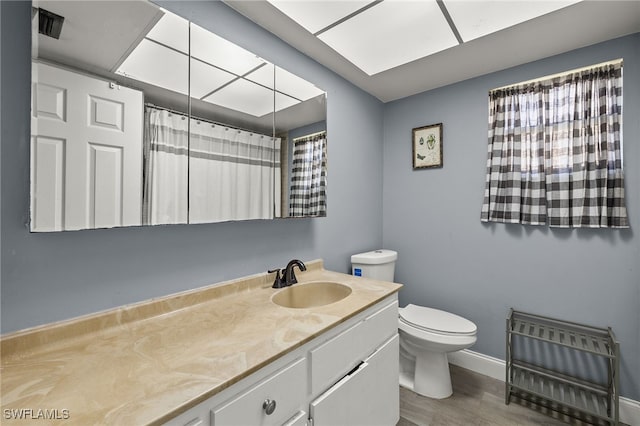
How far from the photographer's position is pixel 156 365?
76 cm

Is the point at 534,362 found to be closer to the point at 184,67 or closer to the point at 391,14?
the point at 391,14

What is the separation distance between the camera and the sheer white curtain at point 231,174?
→ 1218 millimetres

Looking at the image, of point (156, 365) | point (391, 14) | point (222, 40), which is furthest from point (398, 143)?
point (156, 365)

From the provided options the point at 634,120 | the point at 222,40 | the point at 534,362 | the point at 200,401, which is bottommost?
the point at 534,362

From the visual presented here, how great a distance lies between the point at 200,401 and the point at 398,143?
99.5 inches

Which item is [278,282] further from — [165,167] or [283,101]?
[283,101]

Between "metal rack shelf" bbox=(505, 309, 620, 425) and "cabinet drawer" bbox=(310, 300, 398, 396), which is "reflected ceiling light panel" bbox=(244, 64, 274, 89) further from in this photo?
"metal rack shelf" bbox=(505, 309, 620, 425)

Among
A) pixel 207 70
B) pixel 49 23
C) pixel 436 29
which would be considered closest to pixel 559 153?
pixel 436 29

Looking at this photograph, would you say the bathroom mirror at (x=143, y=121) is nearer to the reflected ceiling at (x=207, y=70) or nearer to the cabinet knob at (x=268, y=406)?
the reflected ceiling at (x=207, y=70)

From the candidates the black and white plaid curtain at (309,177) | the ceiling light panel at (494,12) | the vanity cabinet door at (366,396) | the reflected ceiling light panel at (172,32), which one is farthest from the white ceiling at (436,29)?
the vanity cabinet door at (366,396)

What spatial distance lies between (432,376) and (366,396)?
2.91ft

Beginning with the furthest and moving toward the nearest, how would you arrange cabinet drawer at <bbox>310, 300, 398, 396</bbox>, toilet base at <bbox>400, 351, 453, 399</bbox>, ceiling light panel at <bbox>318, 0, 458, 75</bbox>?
toilet base at <bbox>400, 351, 453, 399</bbox> < ceiling light panel at <bbox>318, 0, 458, 75</bbox> < cabinet drawer at <bbox>310, 300, 398, 396</bbox>

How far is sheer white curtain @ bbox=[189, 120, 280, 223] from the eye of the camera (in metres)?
1.22

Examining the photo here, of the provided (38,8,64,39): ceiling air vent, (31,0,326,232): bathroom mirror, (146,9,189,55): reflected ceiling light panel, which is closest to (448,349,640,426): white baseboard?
(31,0,326,232): bathroom mirror
